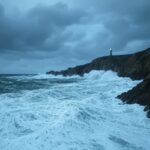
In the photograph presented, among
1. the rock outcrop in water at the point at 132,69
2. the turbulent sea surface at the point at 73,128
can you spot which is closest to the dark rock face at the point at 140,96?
the rock outcrop in water at the point at 132,69

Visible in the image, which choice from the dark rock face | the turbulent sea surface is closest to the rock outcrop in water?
the dark rock face

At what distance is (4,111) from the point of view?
10.2 metres

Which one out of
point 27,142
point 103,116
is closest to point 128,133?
point 103,116

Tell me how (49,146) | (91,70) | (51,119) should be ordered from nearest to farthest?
(49,146), (51,119), (91,70)

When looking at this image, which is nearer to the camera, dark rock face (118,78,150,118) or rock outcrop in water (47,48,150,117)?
dark rock face (118,78,150,118)

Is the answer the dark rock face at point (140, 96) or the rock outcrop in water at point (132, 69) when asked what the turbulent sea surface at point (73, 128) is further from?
the rock outcrop in water at point (132, 69)

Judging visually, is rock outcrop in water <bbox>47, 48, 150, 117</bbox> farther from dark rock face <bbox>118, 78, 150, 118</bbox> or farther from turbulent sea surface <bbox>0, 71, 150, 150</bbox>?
turbulent sea surface <bbox>0, 71, 150, 150</bbox>

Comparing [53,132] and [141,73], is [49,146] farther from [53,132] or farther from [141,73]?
[141,73]

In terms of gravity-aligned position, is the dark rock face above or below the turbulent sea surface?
above

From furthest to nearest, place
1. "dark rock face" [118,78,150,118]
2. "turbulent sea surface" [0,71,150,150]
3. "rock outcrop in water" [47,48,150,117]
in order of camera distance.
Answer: "rock outcrop in water" [47,48,150,117], "dark rock face" [118,78,150,118], "turbulent sea surface" [0,71,150,150]

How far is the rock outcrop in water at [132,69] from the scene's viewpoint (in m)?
12.6

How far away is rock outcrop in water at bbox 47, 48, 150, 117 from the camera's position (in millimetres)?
12625

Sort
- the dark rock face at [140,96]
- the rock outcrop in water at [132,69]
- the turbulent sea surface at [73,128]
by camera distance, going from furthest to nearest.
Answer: the rock outcrop in water at [132,69] < the dark rock face at [140,96] < the turbulent sea surface at [73,128]

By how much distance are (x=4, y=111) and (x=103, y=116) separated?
4310 millimetres
